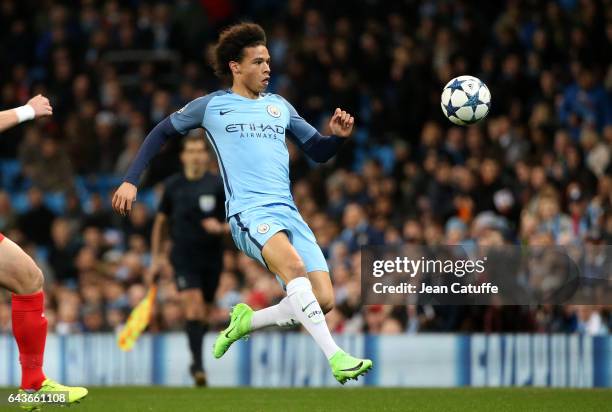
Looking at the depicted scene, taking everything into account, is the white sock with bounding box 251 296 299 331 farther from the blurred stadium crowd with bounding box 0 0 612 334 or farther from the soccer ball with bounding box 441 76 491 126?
the blurred stadium crowd with bounding box 0 0 612 334

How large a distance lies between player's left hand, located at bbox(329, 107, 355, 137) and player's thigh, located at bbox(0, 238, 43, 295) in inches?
85.0

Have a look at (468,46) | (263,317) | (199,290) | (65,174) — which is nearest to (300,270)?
(263,317)

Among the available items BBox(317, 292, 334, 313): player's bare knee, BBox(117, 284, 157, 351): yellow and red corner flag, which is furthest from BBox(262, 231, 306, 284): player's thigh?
BBox(117, 284, 157, 351): yellow and red corner flag

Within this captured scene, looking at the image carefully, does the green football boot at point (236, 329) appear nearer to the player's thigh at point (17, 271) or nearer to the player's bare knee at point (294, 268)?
the player's bare knee at point (294, 268)

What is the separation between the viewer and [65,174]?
60.0 feet

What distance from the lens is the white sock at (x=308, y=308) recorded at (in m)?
7.77

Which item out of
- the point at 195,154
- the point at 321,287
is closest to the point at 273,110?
the point at 321,287

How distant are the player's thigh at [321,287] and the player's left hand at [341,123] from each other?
94 centimetres

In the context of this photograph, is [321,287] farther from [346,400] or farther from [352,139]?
[352,139]

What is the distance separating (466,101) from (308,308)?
270 cm

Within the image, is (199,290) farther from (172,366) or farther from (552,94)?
(552,94)

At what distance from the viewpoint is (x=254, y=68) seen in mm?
8406

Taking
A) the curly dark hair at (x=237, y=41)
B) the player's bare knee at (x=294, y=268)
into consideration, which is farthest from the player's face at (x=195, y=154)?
the player's bare knee at (x=294, y=268)

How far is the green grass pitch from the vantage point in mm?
8508
